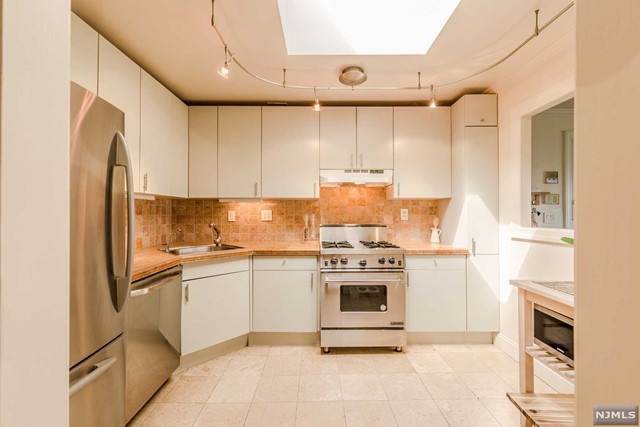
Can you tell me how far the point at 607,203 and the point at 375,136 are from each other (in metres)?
2.68

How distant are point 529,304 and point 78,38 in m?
2.87

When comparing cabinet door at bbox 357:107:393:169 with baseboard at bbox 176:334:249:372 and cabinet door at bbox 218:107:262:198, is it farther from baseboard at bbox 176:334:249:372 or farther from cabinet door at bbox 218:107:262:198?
baseboard at bbox 176:334:249:372

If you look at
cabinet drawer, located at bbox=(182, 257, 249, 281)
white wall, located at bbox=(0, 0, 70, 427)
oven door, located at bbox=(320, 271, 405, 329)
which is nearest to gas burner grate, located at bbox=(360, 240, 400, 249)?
oven door, located at bbox=(320, 271, 405, 329)

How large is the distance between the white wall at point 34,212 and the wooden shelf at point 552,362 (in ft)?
5.81

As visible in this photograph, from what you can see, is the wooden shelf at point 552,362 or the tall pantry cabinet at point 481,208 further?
the tall pantry cabinet at point 481,208

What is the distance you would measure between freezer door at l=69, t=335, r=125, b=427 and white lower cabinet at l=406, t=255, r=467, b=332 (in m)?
2.21

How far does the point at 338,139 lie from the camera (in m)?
3.00

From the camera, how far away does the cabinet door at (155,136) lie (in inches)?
88.3

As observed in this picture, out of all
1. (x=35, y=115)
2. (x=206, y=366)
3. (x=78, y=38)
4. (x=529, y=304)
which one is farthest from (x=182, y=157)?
(x=529, y=304)

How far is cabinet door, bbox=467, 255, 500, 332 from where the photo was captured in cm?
270

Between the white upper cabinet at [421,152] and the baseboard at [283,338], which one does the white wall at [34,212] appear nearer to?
the baseboard at [283,338]

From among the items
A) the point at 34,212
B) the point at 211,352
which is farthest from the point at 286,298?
the point at 34,212

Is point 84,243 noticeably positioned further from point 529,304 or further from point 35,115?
point 529,304

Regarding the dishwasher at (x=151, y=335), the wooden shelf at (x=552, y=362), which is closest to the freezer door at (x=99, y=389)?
the dishwasher at (x=151, y=335)
